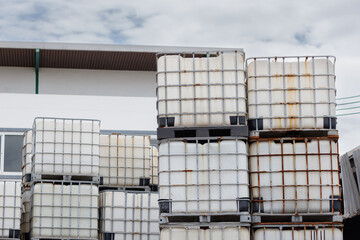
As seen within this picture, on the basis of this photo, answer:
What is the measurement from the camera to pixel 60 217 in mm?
12547

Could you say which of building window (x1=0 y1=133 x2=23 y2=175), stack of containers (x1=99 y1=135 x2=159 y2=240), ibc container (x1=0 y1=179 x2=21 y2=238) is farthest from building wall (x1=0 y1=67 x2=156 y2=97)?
ibc container (x1=0 y1=179 x2=21 y2=238)

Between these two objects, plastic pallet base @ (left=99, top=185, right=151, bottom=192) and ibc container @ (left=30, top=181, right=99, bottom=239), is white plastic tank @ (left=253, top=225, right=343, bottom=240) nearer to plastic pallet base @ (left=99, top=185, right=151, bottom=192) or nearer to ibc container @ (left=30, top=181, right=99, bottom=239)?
ibc container @ (left=30, top=181, right=99, bottom=239)

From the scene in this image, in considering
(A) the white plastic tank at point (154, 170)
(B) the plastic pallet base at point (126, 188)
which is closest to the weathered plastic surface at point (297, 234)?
(B) the plastic pallet base at point (126, 188)

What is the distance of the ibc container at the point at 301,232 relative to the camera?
956 cm

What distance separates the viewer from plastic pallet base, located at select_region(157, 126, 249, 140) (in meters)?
9.73

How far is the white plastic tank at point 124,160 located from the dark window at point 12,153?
9763 mm

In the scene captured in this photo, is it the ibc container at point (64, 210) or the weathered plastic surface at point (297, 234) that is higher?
the ibc container at point (64, 210)

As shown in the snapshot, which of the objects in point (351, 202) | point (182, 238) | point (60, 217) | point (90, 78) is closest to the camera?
point (182, 238)

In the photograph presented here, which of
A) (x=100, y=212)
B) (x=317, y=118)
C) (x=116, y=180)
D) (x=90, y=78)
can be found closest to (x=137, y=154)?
(x=116, y=180)

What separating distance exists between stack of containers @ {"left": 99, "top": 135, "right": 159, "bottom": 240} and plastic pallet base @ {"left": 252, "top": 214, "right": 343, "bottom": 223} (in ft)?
11.8

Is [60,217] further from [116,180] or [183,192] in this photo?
[183,192]

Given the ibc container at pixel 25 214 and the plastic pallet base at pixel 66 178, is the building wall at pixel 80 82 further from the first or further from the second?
the plastic pallet base at pixel 66 178

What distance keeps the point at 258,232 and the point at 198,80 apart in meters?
2.22

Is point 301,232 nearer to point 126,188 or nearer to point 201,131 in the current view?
point 201,131
